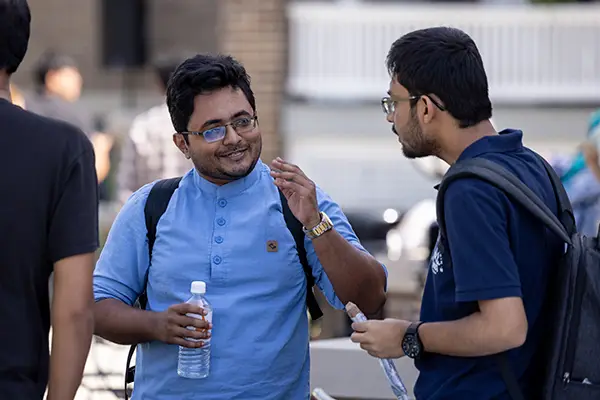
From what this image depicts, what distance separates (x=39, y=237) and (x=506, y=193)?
1.03m

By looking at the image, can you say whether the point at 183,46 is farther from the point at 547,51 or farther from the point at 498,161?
the point at 498,161

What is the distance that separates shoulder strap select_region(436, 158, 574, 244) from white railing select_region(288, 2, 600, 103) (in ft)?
35.2

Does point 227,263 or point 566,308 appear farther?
point 227,263

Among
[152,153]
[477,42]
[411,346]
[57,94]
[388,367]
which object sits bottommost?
[477,42]

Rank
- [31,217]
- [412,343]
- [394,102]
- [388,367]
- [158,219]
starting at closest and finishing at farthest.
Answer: [31,217], [412,343], [394,102], [388,367], [158,219]

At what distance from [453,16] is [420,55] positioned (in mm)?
10736

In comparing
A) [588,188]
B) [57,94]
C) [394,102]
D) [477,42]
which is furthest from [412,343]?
[477,42]

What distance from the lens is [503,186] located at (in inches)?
110

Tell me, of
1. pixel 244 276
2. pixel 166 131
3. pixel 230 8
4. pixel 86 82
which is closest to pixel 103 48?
pixel 86 82

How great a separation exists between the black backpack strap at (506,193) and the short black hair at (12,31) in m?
Answer: 0.99

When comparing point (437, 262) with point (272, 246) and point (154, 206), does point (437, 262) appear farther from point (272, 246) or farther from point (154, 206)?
point (154, 206)

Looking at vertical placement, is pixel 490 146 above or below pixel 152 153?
above

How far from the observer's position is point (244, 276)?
335cm

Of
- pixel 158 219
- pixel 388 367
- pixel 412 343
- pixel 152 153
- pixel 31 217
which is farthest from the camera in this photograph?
pixel 152 153
